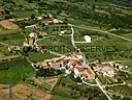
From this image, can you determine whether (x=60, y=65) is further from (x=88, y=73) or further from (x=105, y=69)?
(x=105, y=69)

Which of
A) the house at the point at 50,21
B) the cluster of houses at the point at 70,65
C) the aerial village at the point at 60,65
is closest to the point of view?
the aerial village at the point at 60,65

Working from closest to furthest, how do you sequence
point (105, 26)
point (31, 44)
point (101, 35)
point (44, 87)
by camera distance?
point (44, 87), point (31, 44), point (101, 35), point (105, 26)

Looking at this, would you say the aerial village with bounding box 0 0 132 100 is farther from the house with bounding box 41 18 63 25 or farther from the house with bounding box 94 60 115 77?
the house with bounding box 41 18 63 25

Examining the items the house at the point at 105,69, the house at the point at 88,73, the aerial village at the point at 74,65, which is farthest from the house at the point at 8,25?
the house at the point at 88,73

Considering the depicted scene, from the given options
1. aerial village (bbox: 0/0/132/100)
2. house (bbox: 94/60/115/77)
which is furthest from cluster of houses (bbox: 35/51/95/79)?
house (bbox: 94/60/115/77)

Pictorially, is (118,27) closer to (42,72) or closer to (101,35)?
(101,35)

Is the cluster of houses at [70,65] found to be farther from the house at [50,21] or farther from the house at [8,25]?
the house at [50,21]

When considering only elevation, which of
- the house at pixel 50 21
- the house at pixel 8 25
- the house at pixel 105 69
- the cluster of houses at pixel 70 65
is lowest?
the house at pixel 105 69

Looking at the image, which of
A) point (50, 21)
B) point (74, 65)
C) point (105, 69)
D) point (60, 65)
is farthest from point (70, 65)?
point (50, 21)

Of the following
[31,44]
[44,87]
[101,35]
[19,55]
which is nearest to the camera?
[44,87]

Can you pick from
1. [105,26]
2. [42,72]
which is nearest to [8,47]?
[42,72]

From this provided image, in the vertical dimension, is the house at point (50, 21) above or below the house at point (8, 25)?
below
